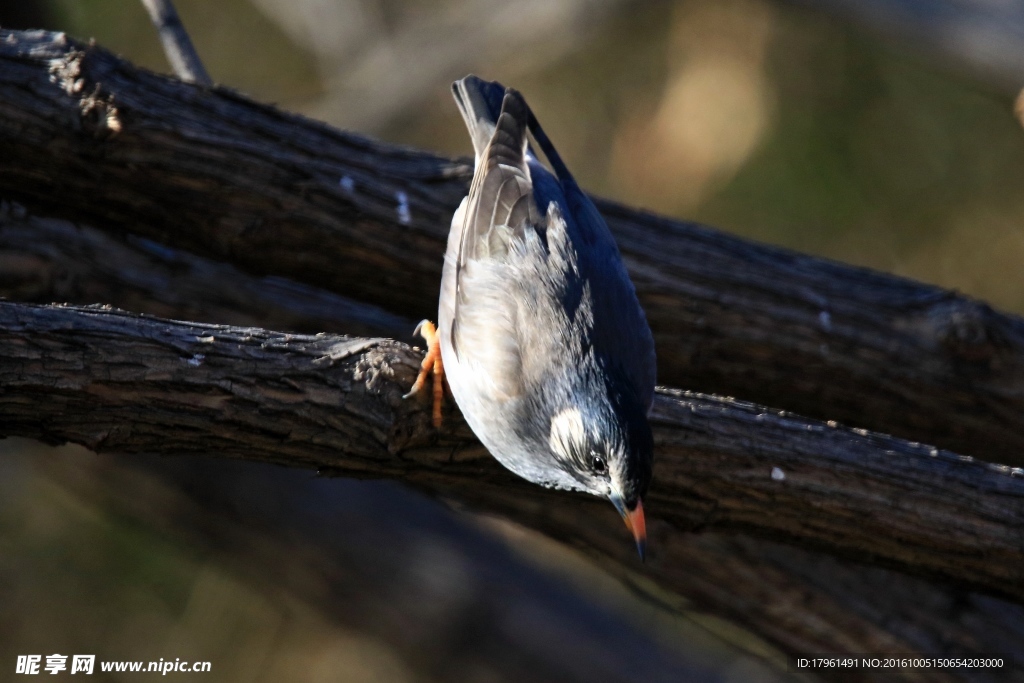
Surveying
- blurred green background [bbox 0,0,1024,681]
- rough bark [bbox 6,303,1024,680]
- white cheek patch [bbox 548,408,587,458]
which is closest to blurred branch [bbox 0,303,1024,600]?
rough bark [bbox 6,303,1024,680]

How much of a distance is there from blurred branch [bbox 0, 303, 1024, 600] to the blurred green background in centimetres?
335

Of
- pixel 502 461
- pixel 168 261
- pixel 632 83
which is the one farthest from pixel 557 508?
pixel 632 83

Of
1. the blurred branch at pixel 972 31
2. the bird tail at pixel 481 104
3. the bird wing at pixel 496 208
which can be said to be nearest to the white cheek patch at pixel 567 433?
the bird wing at pixel 496 208

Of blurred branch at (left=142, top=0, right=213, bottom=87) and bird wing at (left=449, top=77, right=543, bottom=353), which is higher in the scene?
blurred branch at (left=142, top=0, right=213, bottom=87)

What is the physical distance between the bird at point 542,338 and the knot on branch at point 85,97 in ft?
3.95

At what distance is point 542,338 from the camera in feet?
9.42

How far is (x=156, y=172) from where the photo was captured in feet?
10.8

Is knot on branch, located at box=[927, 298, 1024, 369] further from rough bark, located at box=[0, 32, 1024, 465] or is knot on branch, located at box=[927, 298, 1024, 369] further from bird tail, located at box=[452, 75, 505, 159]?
bird tail, located at box=[452, 75, 505, 159]

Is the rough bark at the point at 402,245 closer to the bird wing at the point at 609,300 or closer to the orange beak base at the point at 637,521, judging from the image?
the bird wing at the point at 609,300

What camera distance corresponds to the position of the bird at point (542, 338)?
266 cm

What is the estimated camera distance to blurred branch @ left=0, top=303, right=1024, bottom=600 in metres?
2.44

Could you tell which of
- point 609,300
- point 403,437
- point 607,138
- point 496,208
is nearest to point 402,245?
point 496,208

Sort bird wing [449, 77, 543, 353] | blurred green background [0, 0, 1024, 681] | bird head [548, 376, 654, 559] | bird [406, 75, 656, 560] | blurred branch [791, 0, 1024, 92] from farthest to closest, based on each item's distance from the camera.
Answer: blurred green background [0, 0, 1024, 681] < blurred branch [791, 0, 1024, 92] < bird wing [449, 77, 543, 353] < bird [406, 75, 656, 560] < bird head [548, 376, 654, 559]

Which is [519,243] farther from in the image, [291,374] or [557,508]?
[557,508]
